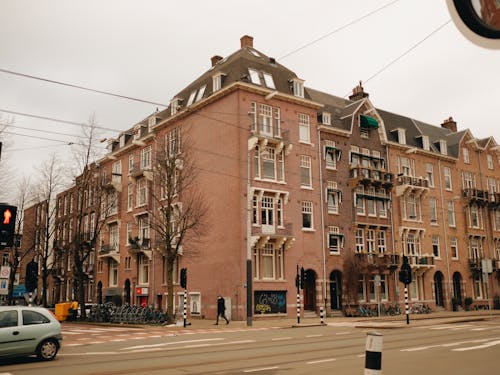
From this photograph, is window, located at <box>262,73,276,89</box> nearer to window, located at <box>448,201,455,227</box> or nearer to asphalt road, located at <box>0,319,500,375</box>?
asphalt road, located at <box>0,319,500,375</box>

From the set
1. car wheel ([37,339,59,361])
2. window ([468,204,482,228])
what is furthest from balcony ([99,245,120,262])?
window ([468,204,482,228])

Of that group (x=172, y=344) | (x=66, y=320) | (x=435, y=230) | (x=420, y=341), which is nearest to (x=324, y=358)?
(x=420, y=341)

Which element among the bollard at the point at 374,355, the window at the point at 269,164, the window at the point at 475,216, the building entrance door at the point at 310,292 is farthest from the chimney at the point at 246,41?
the bollard at the point at 374,355

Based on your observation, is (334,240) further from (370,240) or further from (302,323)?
(302,323)

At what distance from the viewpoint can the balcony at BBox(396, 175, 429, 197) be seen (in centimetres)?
4627

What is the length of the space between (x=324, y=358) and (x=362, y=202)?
3172cm

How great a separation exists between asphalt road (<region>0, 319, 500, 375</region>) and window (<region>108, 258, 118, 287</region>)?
108 feet

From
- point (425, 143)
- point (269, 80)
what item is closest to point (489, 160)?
point (425, 143)

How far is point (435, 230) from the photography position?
→ 1961 inches

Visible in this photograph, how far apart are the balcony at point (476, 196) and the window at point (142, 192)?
32.6 m

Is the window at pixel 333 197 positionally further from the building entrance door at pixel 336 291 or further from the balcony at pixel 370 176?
the building entrance door at pixel 336 291

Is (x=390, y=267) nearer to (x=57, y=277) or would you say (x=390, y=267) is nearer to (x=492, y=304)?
(x=492, y=304)

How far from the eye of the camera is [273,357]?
1344 centimetres

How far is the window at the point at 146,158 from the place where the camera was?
157 feet
